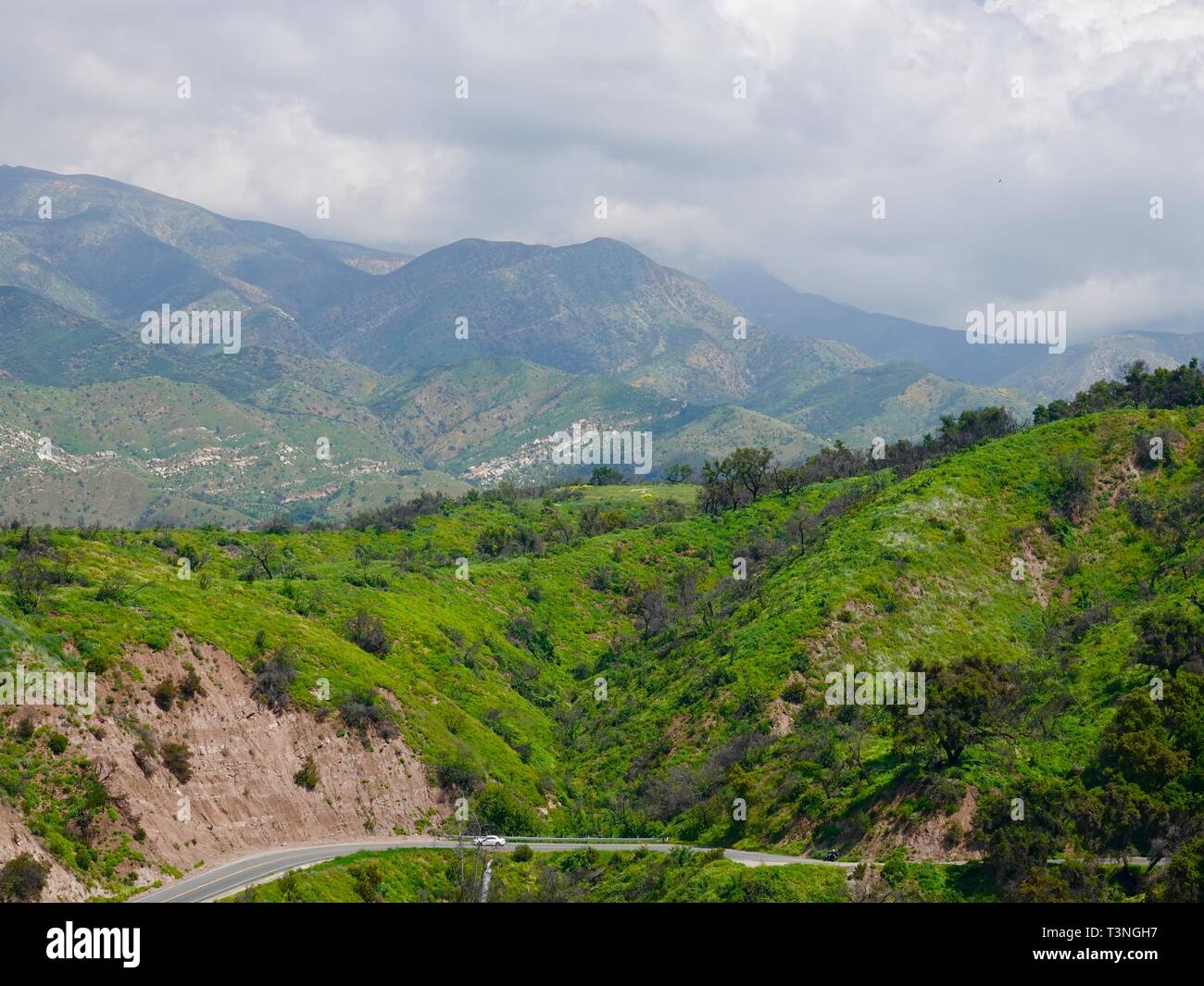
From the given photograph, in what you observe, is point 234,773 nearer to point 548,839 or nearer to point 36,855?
point 36,855

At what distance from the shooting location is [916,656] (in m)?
87.9

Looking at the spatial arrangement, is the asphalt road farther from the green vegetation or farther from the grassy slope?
the grassy slope

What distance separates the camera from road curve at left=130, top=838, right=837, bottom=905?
2074 inches

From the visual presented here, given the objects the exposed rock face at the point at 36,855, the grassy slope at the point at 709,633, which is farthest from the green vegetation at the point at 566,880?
the grassy slope at the point at 709,633

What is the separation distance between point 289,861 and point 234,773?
8.83 metres

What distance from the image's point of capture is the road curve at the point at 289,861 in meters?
52.7

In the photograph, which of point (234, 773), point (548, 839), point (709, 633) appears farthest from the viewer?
point (709, 633)

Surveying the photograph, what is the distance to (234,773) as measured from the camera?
221 ft

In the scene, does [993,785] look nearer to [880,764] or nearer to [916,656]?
[880,764]

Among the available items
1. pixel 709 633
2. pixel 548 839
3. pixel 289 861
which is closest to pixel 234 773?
pixel 289 861

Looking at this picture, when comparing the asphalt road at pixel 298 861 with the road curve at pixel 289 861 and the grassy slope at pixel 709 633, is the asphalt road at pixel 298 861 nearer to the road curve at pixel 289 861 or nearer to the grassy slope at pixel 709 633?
the road curve at pixel 289 861

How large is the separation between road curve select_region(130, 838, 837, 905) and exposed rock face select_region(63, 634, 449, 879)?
75.0 inches

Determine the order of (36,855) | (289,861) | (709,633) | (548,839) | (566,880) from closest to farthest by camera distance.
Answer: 1. (36,855)
2. (289,861)
3. (566,880)
4. (548,839)
5. (709,633)
